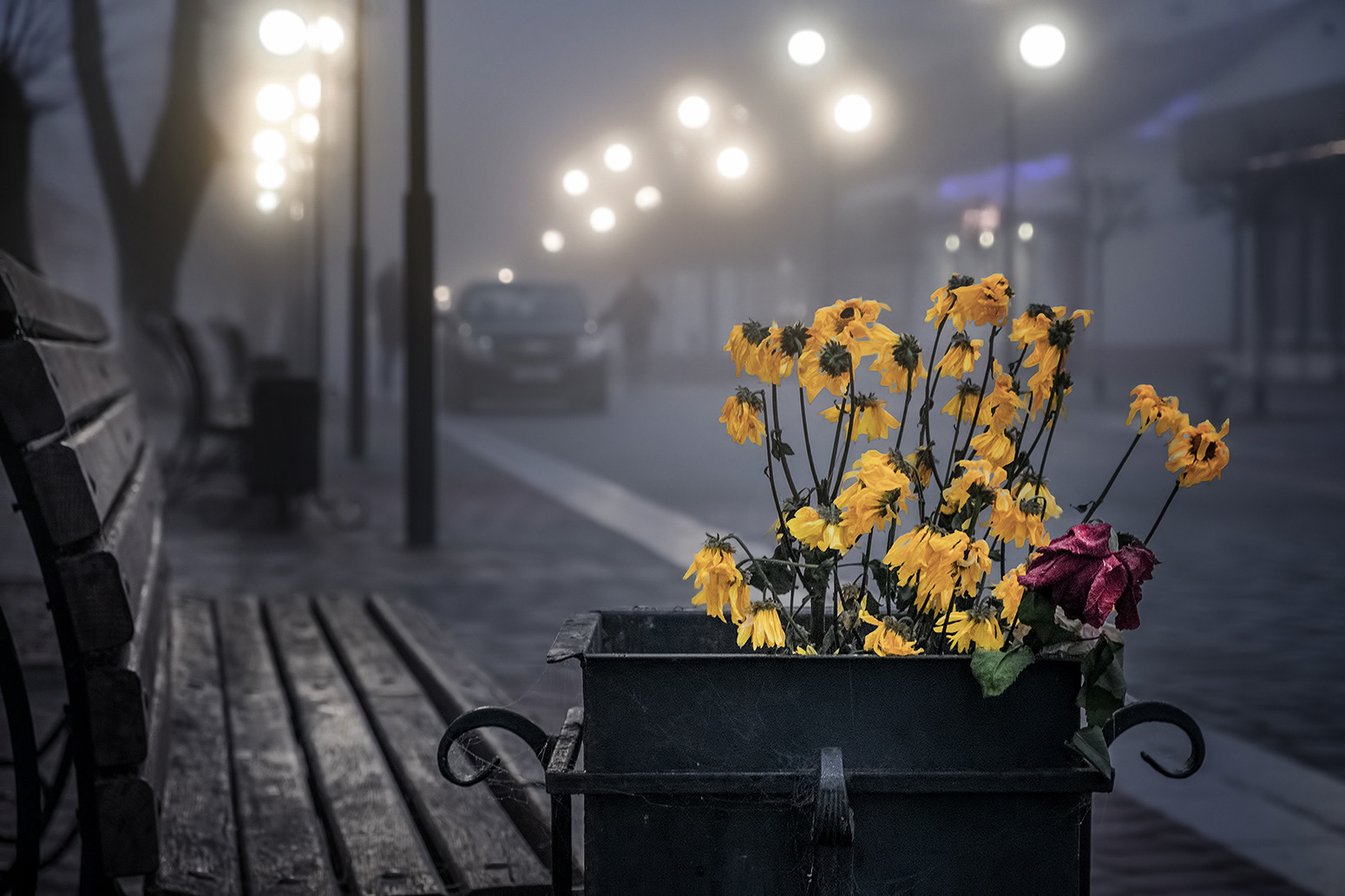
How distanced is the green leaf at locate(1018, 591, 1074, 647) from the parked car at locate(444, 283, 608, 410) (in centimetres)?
2099

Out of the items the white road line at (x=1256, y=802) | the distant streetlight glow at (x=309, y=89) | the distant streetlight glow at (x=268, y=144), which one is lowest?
the white road line at (x=1256, y=802)

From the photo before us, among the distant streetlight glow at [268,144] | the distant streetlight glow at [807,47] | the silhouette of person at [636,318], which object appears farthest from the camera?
the silhouette of person at [636,318]

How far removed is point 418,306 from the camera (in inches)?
341

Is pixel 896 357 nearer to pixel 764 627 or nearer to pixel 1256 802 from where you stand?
pixel 764 627

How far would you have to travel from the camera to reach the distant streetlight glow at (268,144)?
2127 centimetres

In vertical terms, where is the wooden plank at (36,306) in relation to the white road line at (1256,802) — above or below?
above

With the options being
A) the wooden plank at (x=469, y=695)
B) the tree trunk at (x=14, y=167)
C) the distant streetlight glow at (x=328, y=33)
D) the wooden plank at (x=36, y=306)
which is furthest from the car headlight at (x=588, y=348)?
the wooden plank at (x=36, y=306)

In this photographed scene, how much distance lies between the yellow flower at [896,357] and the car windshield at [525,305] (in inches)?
859

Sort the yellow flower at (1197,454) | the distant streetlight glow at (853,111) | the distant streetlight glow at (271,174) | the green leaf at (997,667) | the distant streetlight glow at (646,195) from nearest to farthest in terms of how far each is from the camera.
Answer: the green leaf at (997,667), the yellow flower at (1197,454), the distant streetlight glow at (853,111), the distant streetlight glow at (271,174), the distant streetlight glow at (646,195)

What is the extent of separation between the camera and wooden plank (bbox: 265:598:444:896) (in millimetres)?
2354

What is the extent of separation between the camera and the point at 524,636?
19.5 feet

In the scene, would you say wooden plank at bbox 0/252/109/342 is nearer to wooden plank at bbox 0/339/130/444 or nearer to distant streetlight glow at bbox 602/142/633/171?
wooden plank at bbox 0/339/130/444

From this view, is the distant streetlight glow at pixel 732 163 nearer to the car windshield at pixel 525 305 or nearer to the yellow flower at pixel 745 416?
the car windshield at pixel 525 305

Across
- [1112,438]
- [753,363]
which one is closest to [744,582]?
[753,363]
